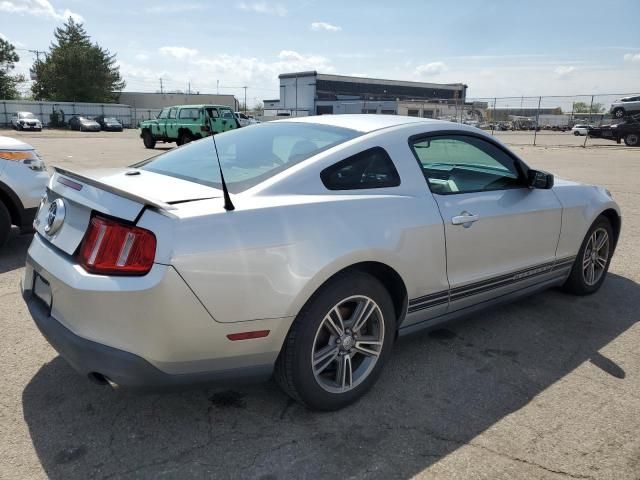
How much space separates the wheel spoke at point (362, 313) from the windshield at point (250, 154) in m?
0.82

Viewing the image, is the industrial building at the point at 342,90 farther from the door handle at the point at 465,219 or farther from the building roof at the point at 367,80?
the door handle at the point at 465,219

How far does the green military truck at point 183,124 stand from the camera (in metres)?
21.0

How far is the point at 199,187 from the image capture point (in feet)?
8.05

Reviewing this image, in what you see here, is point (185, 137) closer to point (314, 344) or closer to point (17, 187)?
point (17, 187)

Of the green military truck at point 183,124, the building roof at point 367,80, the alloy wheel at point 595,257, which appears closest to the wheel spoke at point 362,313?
the alloy wheel at point 595,257

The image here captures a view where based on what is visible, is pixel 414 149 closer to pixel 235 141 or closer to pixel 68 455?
pixel 235 141

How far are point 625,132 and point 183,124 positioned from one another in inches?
845

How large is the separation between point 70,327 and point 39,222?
2.76 ft

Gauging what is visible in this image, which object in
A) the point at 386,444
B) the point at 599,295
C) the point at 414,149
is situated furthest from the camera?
the point at 599,295

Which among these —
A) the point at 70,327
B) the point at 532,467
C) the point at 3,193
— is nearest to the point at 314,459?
the point at 532,467

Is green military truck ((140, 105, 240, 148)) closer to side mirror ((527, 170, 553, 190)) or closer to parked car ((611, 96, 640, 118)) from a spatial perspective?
side mirror ((527, 170, 553, 190))

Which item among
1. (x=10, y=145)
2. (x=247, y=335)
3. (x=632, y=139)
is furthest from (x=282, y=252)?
(x=632, y=139)

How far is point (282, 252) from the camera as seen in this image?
7.39 ft

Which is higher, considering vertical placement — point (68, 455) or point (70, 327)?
point (70, 327)
